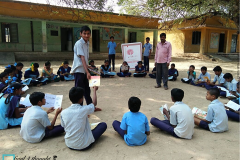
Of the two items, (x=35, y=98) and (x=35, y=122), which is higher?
(x=35, y=98)

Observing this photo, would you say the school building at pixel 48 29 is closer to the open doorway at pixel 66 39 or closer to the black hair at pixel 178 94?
the open doorway at pixel 66 39

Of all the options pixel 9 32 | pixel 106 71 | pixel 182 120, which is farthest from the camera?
pixel 9 32

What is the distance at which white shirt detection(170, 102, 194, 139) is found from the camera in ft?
8.80

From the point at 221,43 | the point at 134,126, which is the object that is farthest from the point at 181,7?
the point at 221,43

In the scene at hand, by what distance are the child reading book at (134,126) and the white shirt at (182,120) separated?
1.60ft

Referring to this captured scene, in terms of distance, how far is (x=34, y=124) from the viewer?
8.27 ft

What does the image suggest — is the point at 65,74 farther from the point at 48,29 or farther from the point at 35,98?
the point at 48,29

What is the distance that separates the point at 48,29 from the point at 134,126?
47.2 ft

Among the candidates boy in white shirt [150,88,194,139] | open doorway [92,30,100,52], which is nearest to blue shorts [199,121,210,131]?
boy in white shirt [150,88,194,139]

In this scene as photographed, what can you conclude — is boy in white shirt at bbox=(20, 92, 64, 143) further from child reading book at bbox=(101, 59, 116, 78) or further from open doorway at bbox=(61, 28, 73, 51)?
open doorway at bbox=(61, 28, 73, 51)

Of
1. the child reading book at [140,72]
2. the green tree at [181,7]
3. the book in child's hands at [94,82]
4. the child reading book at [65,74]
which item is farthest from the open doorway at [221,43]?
the book in child's hands at [94,82]

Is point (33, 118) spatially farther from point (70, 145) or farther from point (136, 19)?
point (136, 19)

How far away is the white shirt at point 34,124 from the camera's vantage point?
2.50 meters

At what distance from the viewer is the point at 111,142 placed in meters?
2.69
